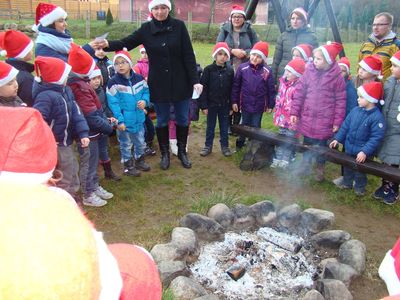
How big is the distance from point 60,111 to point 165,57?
1659 millimetres

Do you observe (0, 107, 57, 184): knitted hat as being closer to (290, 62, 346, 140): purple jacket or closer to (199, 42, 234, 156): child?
(290, 62, 346, 140): purple jacket

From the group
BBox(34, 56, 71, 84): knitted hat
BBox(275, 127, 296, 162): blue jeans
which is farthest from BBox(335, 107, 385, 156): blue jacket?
BBox(34, 56, 71, 84): knitted hat

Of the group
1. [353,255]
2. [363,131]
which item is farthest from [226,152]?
[353,255]

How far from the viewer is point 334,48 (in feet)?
14.3

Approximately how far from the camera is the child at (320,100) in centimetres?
440

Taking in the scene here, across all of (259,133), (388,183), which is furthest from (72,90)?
(388,183)

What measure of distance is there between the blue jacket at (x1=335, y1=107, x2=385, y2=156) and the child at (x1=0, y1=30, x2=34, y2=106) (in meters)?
3.41

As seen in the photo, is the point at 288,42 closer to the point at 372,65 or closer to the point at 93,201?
the point at 372,65

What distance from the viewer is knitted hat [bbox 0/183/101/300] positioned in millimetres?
608

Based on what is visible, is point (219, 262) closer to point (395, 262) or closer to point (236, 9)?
point (395, 262)

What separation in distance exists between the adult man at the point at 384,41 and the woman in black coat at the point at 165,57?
7.79 ft

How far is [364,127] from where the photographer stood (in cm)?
411

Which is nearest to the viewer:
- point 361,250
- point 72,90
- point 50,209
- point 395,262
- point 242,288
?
point 50,209

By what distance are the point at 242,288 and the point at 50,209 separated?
2533mm
